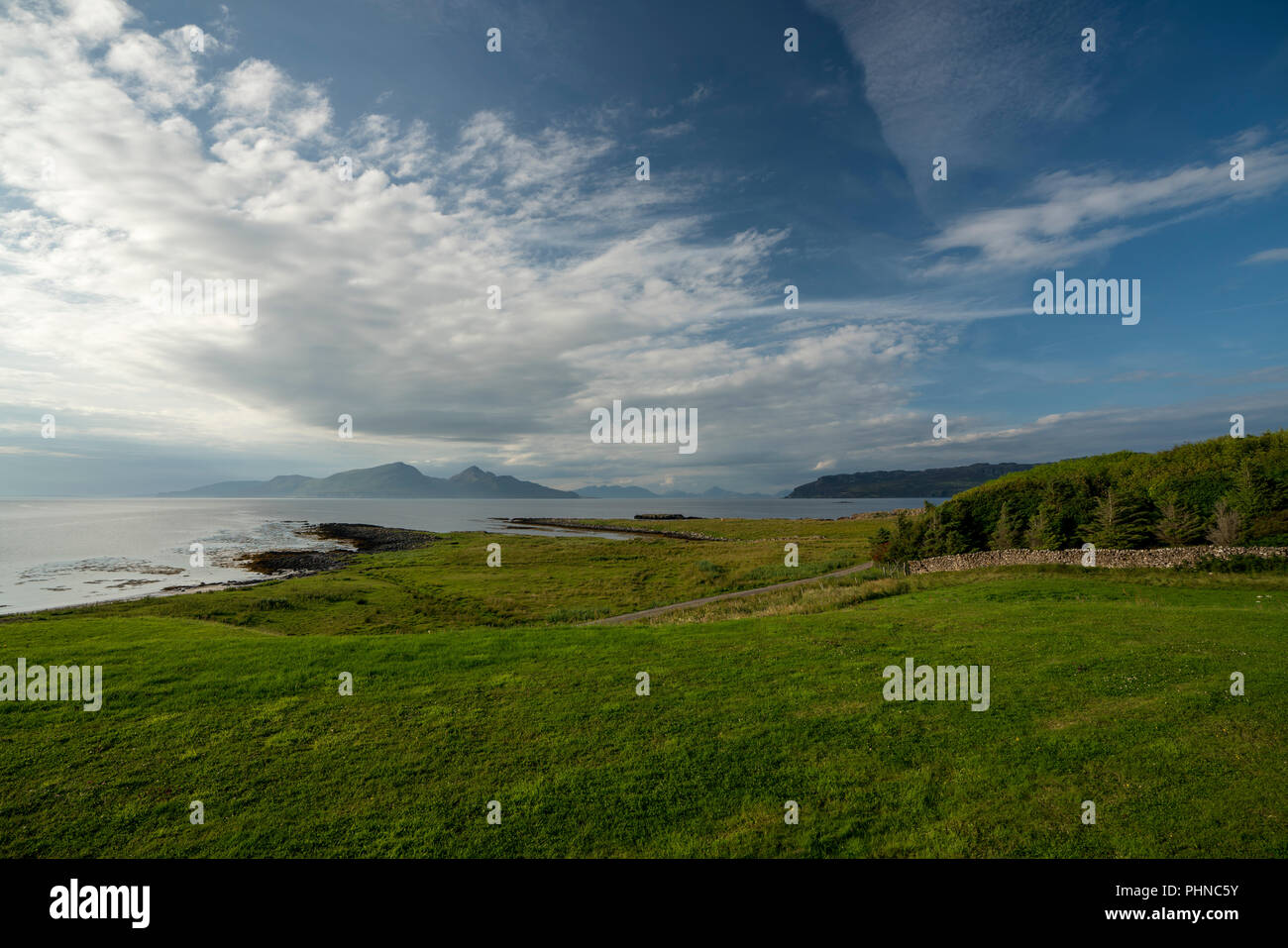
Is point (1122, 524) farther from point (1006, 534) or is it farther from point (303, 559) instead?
point (303, 559)

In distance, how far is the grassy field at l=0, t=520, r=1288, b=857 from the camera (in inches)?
283

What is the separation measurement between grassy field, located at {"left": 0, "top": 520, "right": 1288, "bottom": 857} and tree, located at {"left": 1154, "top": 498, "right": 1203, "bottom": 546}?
948 centimetres

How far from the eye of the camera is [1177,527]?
27375 mm

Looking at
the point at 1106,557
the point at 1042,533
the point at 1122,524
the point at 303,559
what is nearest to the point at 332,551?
the point at 303,559

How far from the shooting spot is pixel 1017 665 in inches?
516

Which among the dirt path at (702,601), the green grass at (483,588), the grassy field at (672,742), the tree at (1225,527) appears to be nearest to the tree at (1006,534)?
the tree at (1225,527)

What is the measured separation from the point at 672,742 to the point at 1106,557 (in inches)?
1184

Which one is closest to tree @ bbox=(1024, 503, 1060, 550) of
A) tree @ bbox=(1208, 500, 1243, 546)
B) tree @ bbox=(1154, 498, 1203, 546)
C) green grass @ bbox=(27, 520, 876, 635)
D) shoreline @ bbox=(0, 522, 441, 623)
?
tree @ bbox=(1154, 498, 1203, 546)

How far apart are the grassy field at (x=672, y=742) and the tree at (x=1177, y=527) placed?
9.48 meters

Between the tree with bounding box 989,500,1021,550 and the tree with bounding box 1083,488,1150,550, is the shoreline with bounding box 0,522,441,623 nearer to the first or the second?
the tree with bounding box 989,500,1021,550

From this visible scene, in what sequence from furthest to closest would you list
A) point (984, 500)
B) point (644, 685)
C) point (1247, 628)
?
point (984, 500)
point (1247, 628)
point (644, 685)

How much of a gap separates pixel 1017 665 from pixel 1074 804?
6.51m
